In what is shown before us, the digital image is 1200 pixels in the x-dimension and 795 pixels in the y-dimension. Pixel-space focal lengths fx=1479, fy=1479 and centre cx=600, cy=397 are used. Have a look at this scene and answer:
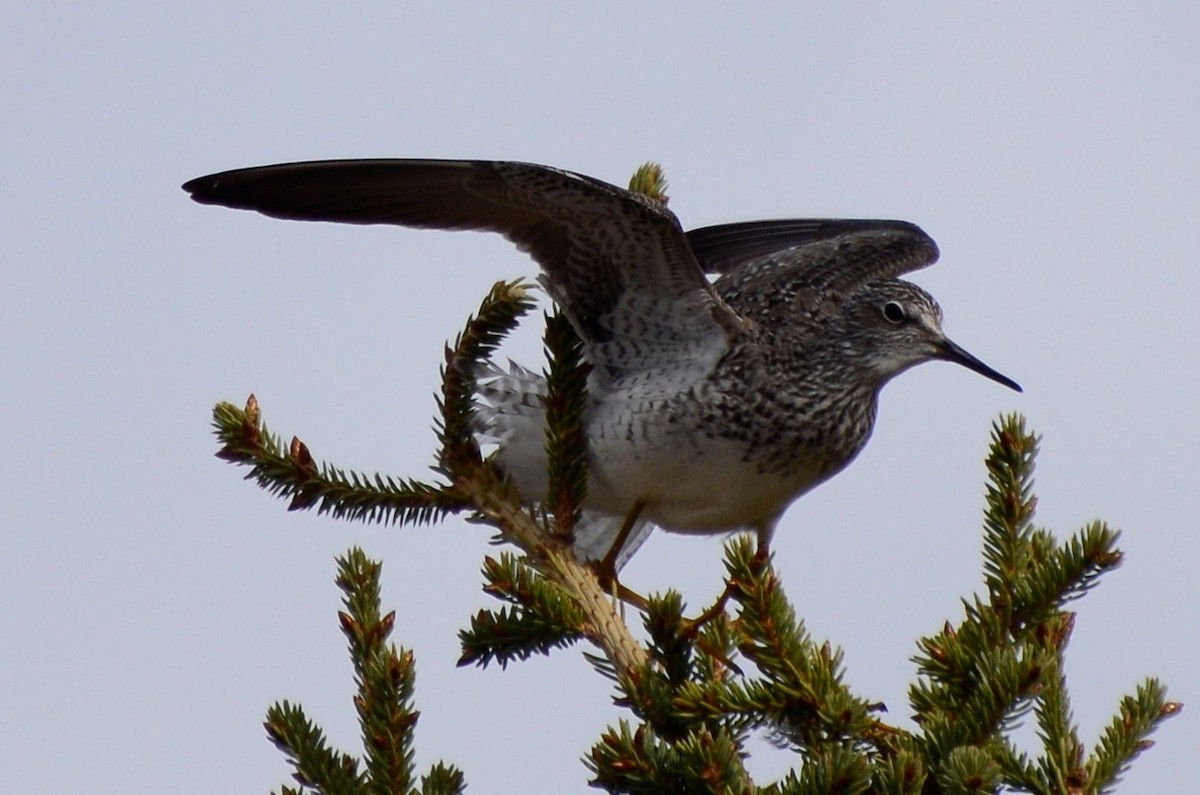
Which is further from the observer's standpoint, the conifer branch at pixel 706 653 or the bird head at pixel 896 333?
the bird head at pixel 896 333

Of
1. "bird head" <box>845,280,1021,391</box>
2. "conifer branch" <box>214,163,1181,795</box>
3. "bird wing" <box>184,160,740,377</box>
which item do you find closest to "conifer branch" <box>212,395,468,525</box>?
"conifer branch" <box>214,163,1181,795</box>

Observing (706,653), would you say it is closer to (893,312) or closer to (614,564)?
(614,564)

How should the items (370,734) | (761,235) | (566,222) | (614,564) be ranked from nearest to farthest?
1. (370,734)
2. (566,222)
3. (614,564)
4. (761,235)

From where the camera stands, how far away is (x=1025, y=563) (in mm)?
3461

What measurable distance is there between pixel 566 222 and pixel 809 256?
1603 millimetres

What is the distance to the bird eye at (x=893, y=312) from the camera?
6023mm

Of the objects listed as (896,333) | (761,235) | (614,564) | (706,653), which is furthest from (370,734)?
(761,235)

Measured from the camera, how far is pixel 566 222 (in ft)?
17.0

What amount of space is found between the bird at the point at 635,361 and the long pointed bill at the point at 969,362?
0.01 metres

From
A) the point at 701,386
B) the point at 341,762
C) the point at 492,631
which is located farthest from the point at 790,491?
the point at 341,762

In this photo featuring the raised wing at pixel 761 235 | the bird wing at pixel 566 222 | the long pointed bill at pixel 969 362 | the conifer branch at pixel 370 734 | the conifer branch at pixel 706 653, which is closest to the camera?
the conifer branch at pixel 706 653

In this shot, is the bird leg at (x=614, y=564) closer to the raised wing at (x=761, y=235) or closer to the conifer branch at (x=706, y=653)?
the conifer branch at (x=706, y=653)

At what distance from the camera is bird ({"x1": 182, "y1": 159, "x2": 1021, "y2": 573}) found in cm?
507

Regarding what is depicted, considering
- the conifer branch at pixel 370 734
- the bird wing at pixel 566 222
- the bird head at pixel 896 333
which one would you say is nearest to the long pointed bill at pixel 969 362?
the bird head at pixel 896 333
